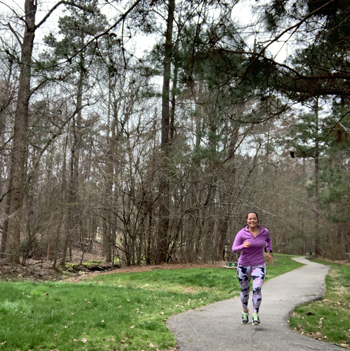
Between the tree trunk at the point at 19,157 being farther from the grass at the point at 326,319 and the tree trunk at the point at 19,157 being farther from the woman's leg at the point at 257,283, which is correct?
the grass at the point at 326,319

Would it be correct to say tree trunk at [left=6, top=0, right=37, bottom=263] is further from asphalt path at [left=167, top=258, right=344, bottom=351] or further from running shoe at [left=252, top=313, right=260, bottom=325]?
running shoe at [left=252, top=313, right=260, bottom=325]

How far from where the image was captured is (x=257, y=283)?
489 centimetres

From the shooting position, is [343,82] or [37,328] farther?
[343,82]

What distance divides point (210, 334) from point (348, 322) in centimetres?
283

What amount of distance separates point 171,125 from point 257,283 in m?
12.1

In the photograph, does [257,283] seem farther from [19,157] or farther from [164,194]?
[19,157]

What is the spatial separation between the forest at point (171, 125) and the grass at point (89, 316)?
12.5ft

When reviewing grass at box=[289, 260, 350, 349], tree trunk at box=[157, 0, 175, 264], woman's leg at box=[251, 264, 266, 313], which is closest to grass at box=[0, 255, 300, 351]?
woman's leg at box=[251, 264, 266, 313]

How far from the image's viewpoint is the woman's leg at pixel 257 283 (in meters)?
4.89

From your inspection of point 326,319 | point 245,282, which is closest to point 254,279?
point 245,282

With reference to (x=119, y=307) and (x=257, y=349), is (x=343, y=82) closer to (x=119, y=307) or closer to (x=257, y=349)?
(x=257, y=349)

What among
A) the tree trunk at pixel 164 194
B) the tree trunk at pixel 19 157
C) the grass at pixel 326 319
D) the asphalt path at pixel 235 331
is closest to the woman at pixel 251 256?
the asphalt path at pixel 235 331

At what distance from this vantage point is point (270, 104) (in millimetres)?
6379

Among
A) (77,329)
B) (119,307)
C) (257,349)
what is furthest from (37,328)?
(257,349)
